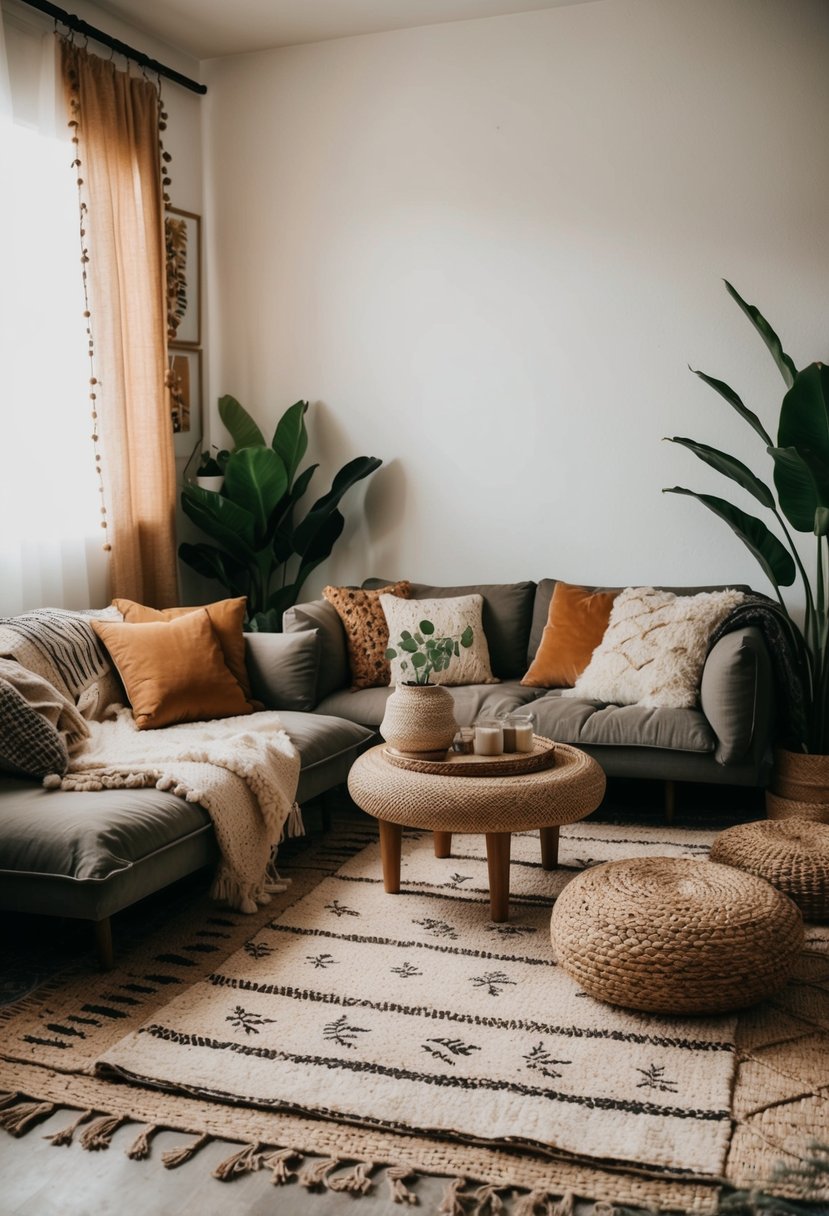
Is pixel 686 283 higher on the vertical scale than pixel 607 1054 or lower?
higher

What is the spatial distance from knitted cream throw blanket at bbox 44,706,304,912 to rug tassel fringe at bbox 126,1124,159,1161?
96cm

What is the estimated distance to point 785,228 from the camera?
4.07 m

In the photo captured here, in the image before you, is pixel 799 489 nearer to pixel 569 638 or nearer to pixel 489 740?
pixel 569 638

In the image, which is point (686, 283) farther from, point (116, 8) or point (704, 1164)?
point (704, 1164)

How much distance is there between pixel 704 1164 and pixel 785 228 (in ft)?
11.2

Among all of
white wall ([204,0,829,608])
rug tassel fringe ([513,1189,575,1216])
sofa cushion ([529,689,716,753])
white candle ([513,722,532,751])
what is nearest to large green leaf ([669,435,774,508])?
white wall ([204,0,829,608])

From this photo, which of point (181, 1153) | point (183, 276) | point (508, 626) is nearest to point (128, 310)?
point (183, 276)

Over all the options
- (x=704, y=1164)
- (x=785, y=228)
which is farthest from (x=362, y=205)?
(x=704, y=1164)

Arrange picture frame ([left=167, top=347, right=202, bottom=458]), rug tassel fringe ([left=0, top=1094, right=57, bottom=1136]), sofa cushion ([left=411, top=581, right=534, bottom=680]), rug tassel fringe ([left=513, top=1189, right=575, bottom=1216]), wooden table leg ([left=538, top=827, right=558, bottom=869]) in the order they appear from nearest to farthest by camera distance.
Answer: rug tassel fringe ([left=513, top=1189, right=575, bottom=1216])
rug tassel fringe ([left=0, top=1094, right=57, bottom=1136])
wooden table leg ([left=538, top=827, right=558, bottom=869])
sofa cushion ([left=411, top=581, right=534, bottom=680])
picture frame ([left=167, top=347, right=202, bottom=458])

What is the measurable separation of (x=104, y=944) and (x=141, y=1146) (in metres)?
0.72

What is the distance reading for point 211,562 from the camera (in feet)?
15.5

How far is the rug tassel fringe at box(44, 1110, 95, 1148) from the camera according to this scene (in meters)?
1.89

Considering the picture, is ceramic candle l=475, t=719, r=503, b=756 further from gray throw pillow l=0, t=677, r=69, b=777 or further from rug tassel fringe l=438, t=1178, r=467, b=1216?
rug tassel fringe l=438, t=1178, r=467, b=1216

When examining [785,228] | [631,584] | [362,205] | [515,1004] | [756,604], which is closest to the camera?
[515,1004]
